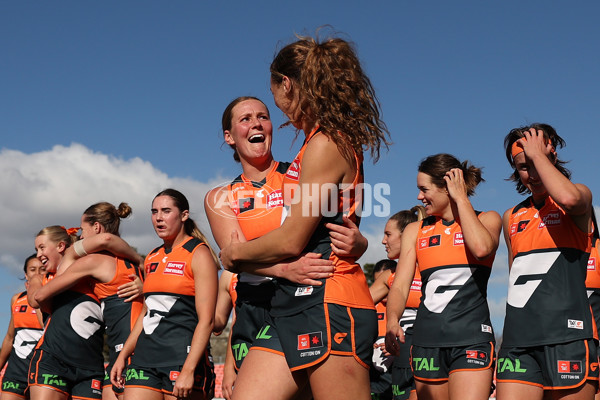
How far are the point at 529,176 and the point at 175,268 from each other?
3.17 m

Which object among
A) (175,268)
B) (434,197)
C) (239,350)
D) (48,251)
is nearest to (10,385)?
(48,251)

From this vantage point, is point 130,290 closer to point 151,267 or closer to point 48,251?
point 151,267

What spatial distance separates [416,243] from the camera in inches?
245

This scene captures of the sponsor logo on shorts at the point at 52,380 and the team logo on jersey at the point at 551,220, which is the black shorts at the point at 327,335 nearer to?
the team logo on jersey at the point at 551,220

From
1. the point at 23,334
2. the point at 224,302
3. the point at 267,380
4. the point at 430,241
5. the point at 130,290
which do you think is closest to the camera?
the point at 267,380

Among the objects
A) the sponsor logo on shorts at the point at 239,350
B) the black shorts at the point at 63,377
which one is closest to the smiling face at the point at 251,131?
the sponsor logo on shorts at the point at 239,350

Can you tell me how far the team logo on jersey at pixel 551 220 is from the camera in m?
5.14

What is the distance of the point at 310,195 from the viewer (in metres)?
3.41

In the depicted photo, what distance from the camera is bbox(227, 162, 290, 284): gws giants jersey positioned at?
14.4 ft

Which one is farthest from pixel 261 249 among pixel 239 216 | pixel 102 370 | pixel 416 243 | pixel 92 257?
pixel 102 370

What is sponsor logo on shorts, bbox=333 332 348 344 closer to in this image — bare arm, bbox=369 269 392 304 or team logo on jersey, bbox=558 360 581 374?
team logo on jersey, bbox=558 360 581 374

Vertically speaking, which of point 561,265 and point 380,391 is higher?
point 561,265

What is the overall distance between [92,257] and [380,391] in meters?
3.93

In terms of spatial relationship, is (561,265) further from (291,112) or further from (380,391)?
(380,391)
